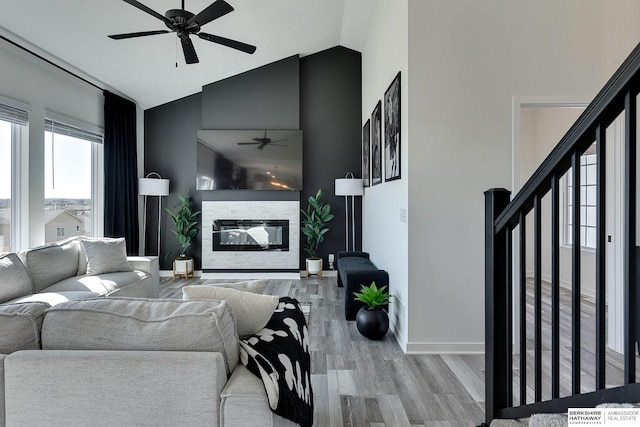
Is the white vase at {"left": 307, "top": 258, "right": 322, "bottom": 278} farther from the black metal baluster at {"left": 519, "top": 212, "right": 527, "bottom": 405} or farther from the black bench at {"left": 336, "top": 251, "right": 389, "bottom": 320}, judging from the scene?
the black metal baluster at {"left": 519, "top": 212, "right": 527, "bottom": 405}

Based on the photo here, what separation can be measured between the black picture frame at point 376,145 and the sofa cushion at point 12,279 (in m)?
3.56

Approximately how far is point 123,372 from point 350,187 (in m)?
5.12

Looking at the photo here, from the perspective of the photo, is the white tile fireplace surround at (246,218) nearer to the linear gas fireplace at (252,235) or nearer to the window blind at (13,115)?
the linear gas fireplace at (252,235)

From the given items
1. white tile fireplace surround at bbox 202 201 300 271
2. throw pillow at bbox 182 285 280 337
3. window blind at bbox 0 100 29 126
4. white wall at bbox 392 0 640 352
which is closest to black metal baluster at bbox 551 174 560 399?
throw pillow at bbox 182 285 280 337

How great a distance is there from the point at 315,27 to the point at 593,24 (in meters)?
3.42

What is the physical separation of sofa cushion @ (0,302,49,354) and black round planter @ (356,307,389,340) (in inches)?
104

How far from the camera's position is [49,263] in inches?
150

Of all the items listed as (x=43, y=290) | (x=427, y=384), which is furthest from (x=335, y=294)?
(x=43, y=290)

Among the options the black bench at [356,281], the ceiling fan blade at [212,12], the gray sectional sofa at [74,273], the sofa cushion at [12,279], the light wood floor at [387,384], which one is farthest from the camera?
the black bench at [356,281]

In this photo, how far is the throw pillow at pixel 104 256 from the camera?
4.20 meters

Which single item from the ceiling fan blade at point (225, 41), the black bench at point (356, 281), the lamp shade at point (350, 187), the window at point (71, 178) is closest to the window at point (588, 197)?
the lamp shade at point (350, 187)

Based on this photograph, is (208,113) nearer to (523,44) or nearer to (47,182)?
(47,182)

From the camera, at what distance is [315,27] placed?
5.60 m

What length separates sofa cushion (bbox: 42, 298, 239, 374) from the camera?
54.2 inches
